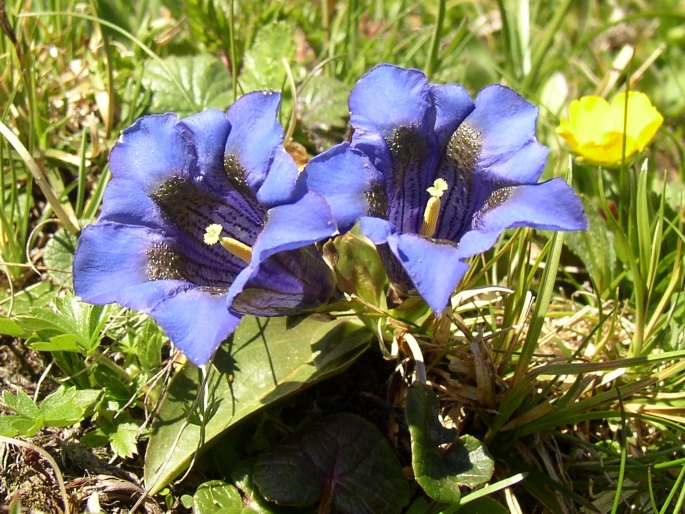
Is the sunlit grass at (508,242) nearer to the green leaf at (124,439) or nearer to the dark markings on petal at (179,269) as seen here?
the green leaf at (124,439)

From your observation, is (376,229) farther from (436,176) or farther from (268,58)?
(268,58)

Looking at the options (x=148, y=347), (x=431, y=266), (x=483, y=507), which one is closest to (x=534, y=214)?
(x=431, y=266)

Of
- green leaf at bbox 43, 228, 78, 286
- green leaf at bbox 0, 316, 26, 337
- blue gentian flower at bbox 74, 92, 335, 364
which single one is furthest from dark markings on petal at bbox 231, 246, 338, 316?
green leaf at bbox 43, 228, 78, 286

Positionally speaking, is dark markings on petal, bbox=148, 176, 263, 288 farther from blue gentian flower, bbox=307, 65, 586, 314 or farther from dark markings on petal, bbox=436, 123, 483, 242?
dark markings on petal, bbox=436, 123, 483, 242

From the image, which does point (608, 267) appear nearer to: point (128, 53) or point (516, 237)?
point (516, 237)

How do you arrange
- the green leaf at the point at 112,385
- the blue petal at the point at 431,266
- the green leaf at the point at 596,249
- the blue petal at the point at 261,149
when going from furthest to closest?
the green leaf at the point at 596,249 → the green leaf at the point at 112,385 → the blue petal at the point at 261,149 → the blue petal at the point at 431,266

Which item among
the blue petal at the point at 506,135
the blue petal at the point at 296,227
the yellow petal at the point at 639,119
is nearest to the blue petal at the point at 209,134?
the blue petal at the point at 296,227
